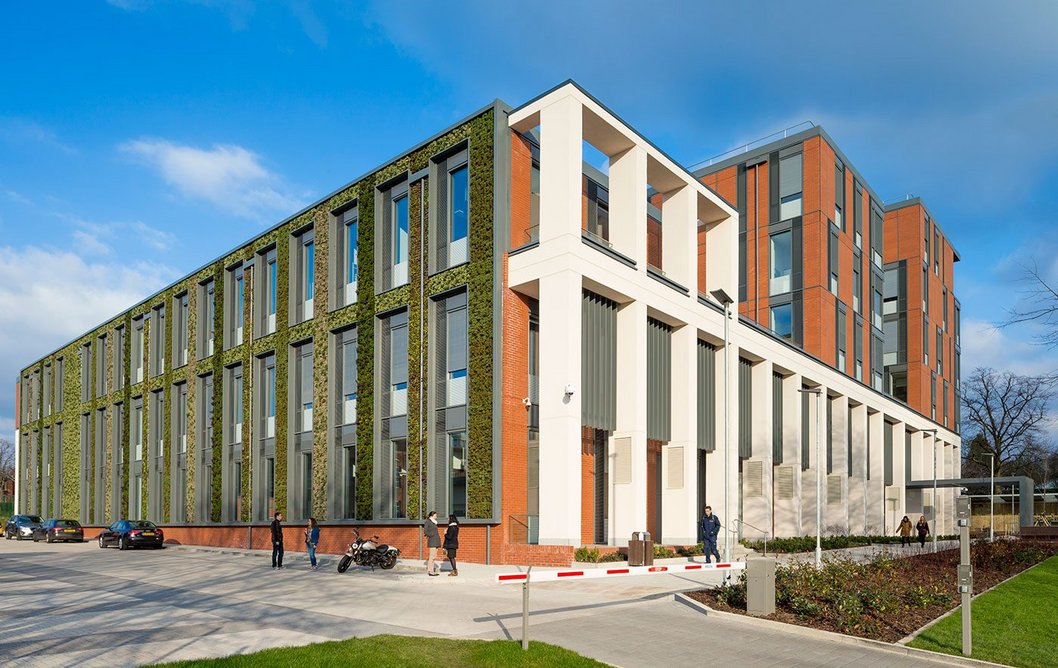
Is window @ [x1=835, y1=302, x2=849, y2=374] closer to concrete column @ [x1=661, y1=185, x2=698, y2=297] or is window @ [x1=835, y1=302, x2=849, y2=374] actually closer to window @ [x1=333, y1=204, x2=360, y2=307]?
concrete column @ [x1=661, y1=185, x2=698, y2=297]

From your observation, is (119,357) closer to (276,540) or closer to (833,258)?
(276,540)

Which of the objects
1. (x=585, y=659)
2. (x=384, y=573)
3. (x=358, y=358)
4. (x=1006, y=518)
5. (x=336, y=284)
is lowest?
(x=1006, y=518)

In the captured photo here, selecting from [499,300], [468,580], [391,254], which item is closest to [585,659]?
[468,580]

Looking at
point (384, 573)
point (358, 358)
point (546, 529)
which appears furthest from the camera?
point (358, 358)

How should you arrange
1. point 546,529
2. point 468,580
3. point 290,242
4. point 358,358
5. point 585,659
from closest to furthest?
1. point 585,659
2. point 468,580
3. point 546,529
4. point 358,358
5. point 290,242

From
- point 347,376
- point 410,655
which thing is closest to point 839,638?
point 410,655

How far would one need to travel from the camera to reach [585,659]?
11.5 m

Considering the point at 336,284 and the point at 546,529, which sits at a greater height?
the point at 336,284

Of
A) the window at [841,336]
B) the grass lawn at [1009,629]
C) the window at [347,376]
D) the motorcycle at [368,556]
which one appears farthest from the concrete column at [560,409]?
the window at [841,336]

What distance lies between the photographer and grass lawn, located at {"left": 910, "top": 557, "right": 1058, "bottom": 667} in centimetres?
1282

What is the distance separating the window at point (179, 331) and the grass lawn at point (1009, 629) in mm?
40936

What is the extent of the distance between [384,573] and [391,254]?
13.1 metres

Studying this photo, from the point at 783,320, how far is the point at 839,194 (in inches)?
360

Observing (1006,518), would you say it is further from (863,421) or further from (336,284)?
(336,284)
